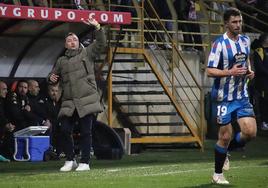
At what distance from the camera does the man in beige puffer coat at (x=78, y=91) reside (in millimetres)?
14883

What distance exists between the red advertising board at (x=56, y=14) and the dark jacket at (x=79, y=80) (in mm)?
2021

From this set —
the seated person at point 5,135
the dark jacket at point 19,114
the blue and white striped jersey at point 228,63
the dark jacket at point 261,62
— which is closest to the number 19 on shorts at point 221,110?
the blue and white striped jersey at point 228,63

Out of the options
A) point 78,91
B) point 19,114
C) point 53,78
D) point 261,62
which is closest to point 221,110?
point 78,91

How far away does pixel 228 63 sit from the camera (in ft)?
38.7

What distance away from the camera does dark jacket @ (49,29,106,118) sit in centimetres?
1495

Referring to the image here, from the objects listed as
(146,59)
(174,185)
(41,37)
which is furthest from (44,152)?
(174,185)

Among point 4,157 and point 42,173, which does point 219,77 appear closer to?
point 42,173

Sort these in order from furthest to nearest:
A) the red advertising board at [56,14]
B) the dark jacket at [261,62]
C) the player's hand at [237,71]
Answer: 1. the dark jacket at [261,62]
2. the red advertising board at [56,14]
3. the player's hand at [237,71]

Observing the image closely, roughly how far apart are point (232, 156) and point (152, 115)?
3.77m

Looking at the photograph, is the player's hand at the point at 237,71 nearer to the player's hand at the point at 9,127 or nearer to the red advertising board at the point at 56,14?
the red advertising board at the point at 56,14

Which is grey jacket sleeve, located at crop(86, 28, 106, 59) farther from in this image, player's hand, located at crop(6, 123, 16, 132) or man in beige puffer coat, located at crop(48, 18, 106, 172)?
player's hand, located at crop(6, 123, 16, 132)

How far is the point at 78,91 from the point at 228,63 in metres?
3.83

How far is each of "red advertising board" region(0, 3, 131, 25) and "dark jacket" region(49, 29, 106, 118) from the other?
2021mm

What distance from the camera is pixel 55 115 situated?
18.5 metres
